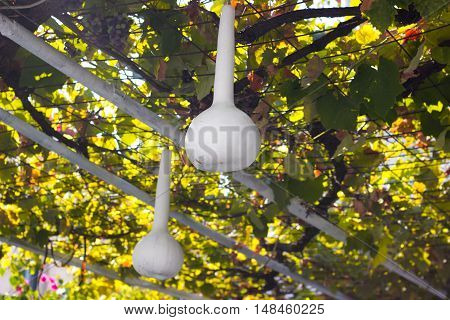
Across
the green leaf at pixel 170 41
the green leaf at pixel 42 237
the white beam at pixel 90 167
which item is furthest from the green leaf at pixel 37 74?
the green leaf at pixel 42 237

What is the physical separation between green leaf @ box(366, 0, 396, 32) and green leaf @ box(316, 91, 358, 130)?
32 centimetres

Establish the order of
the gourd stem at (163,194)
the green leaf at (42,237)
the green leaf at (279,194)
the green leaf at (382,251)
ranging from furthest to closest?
the green leaf at (42,237) < the green leaf at (382,251) < the green leaf at (279,194) < the gourd stem at (163,194)

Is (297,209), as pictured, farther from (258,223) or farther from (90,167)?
(90,167)

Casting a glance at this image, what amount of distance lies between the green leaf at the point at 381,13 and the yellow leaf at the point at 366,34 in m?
0.36

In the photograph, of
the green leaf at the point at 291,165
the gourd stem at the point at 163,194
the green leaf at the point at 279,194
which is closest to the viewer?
the gourd stem at the point at 163,194

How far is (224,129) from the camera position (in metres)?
1.11

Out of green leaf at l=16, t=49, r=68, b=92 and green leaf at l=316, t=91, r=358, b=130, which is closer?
green leaf at l=316, t=91, r=358, b=130

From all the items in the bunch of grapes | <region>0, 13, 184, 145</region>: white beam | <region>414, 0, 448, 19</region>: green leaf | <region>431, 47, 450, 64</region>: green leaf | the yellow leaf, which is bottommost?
<region>414, 0, 448, 19</region>: green leaf

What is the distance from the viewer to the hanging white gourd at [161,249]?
1.74 m

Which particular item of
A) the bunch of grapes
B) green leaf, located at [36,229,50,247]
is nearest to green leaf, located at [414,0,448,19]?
the bunch of grapes

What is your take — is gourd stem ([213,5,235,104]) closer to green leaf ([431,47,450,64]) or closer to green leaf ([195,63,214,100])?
green leaf ([195,63,214,100])

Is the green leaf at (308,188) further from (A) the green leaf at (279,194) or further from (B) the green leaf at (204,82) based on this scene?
(B) the green leaf at (204,82)

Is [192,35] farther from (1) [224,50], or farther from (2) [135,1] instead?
(1) [224,50]

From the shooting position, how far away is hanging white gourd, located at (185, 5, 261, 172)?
1110 millimetres
